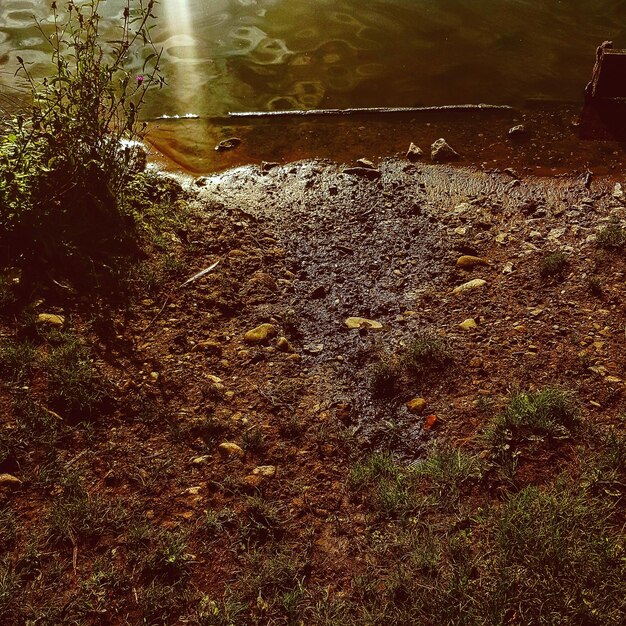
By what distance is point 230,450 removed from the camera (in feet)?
8.27

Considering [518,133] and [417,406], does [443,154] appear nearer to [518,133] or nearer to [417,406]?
[518,133]

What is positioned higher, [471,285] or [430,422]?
[471,285]

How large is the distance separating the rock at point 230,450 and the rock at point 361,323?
1.17 meters

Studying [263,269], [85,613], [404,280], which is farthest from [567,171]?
[85,613]

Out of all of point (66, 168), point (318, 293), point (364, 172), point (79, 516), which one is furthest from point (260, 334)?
point (364, 172)

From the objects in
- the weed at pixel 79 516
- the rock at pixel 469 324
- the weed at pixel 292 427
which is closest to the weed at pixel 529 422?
the rock at pixel 469 324

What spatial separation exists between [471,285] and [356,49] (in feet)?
16.4

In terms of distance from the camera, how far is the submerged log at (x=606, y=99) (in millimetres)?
5484

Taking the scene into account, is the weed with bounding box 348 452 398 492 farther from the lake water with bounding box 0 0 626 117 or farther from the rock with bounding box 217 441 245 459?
the lake water with bounding box 0 0 626 117

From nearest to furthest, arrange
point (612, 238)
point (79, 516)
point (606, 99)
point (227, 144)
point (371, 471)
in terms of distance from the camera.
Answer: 1. point (79, 516)
2. point (371, 471)
3. point (612, 238)
4. point (227, 144)
5. point (606, 99)

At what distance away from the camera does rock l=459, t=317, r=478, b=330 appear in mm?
3230

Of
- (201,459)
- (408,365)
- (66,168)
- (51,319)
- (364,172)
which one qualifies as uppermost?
(66,168)

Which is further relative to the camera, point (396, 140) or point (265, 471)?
point (396, 140)

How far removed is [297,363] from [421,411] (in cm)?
77
